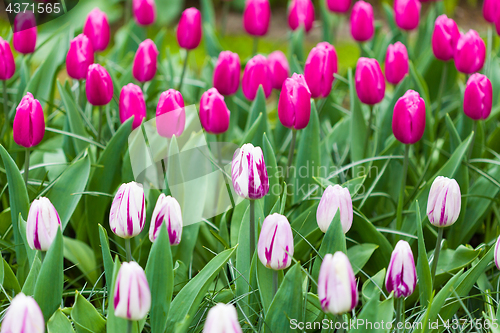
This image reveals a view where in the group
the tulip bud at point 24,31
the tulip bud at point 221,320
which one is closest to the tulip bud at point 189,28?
the tulip bud at point 24,31

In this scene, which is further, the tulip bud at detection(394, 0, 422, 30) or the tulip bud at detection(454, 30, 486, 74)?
the tulip bud at detection(394, 0, 422, 30)

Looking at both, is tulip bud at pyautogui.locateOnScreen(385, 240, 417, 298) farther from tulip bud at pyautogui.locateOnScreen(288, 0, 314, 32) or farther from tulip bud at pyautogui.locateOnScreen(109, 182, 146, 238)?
tulip bud at pyautogui.locateOnScreen(288, 0, 314, 32)

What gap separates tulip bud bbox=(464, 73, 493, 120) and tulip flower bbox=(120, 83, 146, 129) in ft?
3.26

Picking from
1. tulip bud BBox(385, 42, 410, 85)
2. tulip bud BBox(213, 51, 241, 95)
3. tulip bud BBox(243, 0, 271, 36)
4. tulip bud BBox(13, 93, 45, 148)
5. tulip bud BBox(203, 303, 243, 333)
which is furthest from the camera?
tulip bud BBox(243, 0, 271, 36)

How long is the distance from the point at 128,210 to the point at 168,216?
0.29ft

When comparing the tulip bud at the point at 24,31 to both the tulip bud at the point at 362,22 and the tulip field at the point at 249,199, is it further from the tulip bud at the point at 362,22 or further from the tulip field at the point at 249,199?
the tulip bud at the point at 362,22

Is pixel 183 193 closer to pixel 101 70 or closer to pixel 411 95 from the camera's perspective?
pixel 101 70

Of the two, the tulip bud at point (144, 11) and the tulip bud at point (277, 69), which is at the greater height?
the tulip bud at point (144, 11)

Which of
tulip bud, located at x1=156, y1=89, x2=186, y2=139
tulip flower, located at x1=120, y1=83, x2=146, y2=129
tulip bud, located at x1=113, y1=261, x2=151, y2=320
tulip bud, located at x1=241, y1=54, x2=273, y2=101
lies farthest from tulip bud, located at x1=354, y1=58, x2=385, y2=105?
tulip bud, located at x1=113, y1=261, x2=151, y2=320

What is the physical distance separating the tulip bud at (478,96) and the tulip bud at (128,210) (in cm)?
107

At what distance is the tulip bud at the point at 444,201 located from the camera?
1.20 metres

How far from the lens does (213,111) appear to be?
62.4 inches

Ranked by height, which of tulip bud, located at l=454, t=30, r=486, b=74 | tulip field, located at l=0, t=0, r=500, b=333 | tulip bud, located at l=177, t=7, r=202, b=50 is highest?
tulip bud, located at l=177, t=7, r=202, b=50

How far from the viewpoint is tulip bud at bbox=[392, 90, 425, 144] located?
1.46 meters
